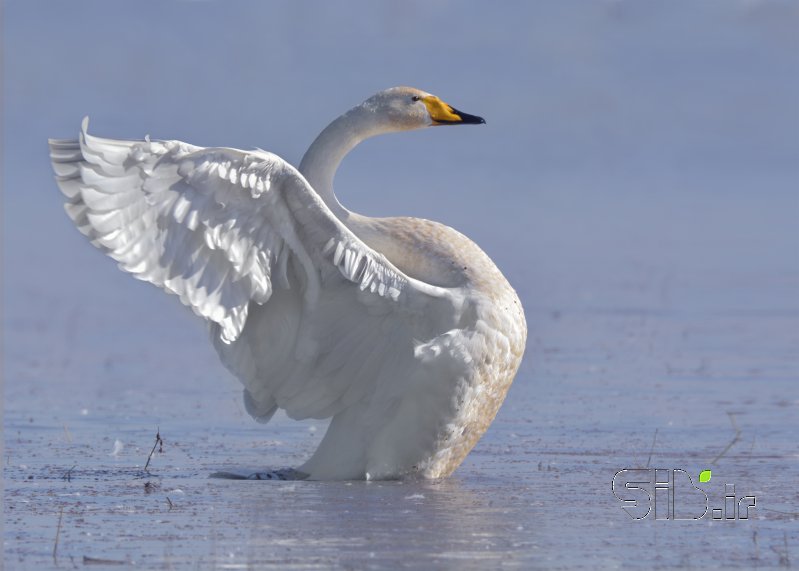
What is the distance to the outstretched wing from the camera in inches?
304

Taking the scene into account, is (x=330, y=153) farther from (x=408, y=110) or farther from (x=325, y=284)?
(x=325, y=284)

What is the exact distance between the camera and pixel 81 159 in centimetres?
773

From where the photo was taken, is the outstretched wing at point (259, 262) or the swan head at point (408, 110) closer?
the outstretched wing at point (259, 262)

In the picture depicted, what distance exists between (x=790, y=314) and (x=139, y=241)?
27.9 ft

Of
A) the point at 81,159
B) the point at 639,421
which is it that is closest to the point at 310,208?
the point at 81,159

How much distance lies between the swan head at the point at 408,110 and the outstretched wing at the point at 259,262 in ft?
3.52

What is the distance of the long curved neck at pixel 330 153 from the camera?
8.80 m

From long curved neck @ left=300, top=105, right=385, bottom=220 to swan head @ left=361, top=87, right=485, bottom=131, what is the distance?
0.45 ft

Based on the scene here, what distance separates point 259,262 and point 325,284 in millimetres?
413
